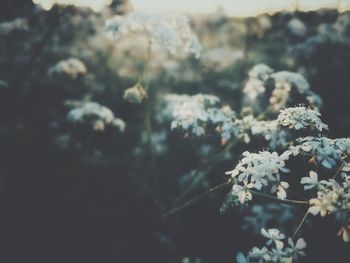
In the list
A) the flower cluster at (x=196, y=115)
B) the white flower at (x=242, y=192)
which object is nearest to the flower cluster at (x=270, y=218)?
the flower cluster at (x=196, y=115)

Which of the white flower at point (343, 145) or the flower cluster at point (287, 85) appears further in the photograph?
the flower cluster at point (287, 85)

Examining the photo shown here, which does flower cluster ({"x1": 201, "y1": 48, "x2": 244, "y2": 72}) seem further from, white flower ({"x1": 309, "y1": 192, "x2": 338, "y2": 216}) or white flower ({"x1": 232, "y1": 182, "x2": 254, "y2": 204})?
white flower ({"x1": 309, "y1": 192, "x2": 338, "y2": 216})

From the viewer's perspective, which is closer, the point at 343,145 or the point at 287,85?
the point at 343,145

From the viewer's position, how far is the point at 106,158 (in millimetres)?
6547

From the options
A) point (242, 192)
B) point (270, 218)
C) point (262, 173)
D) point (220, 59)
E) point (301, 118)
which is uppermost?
point (301, 118)

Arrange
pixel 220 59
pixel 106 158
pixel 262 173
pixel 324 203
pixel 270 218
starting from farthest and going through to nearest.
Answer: pixel 220 59 < pixel 106 158 < pixel 270 218 < pixel 262 173 < pixel 324 203

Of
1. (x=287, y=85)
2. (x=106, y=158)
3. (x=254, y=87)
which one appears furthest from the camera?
(x=106, y=158)

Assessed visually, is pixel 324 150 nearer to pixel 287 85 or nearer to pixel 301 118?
pixel 301 118

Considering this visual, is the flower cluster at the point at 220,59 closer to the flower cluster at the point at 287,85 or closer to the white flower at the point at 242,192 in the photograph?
the flower cluster at the point at 287,85

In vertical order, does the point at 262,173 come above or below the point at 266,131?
above

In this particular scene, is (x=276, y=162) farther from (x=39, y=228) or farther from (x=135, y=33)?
(x=39, y=228)

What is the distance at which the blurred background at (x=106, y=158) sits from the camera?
4793 millimetres

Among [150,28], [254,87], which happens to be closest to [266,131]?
[254,87]

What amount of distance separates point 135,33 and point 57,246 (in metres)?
2.75
